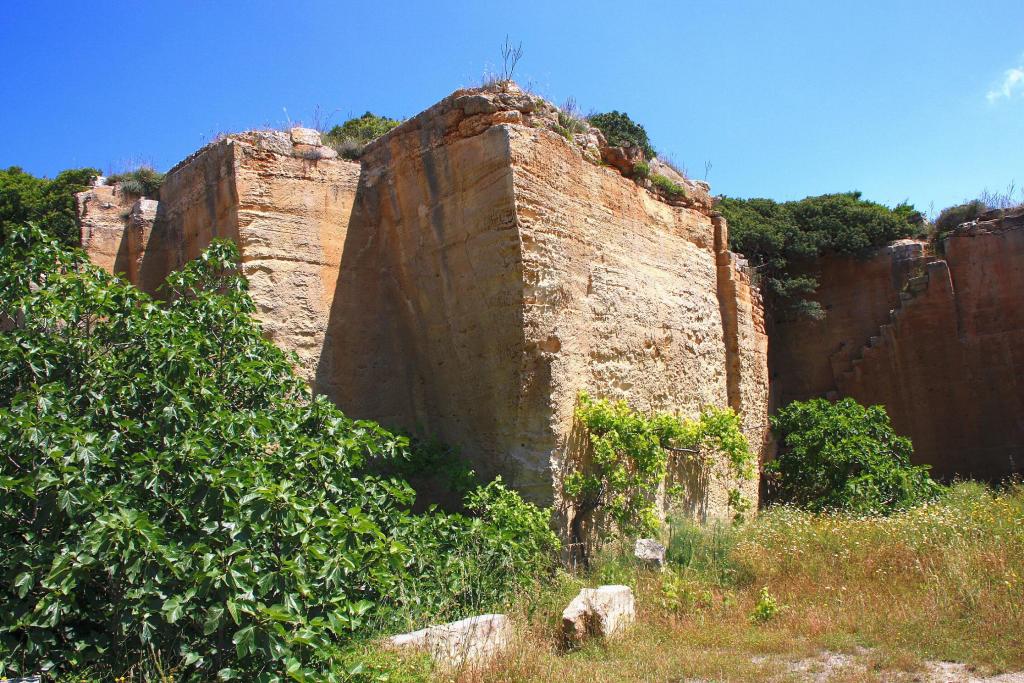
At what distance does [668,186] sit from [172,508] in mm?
6822

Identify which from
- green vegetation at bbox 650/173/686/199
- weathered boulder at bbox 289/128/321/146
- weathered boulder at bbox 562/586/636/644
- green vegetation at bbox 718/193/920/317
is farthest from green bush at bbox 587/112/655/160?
weathered boulder at bbox 562/586/636/644

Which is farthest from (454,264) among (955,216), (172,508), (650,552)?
(955,216)

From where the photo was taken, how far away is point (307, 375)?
7250 millimetres

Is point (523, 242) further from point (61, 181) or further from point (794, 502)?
point (61, 181)

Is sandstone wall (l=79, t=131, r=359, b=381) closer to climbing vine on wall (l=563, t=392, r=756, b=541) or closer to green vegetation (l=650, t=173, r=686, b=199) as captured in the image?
climbing vine on wall (l=563, t=392, r=756, b=541)

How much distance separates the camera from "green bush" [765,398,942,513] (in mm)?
9414

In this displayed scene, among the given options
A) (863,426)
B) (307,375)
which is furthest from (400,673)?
(863,426)

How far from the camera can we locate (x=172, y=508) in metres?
4.14

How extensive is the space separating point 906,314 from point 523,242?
447 inches

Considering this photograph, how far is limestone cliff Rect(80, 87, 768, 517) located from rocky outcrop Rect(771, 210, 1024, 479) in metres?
8.32

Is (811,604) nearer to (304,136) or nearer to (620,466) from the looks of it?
(620,466)

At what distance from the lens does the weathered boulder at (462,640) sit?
15.4ft

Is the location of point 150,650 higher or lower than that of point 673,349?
lower

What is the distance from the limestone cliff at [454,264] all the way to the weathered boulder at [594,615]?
3.97 ft
